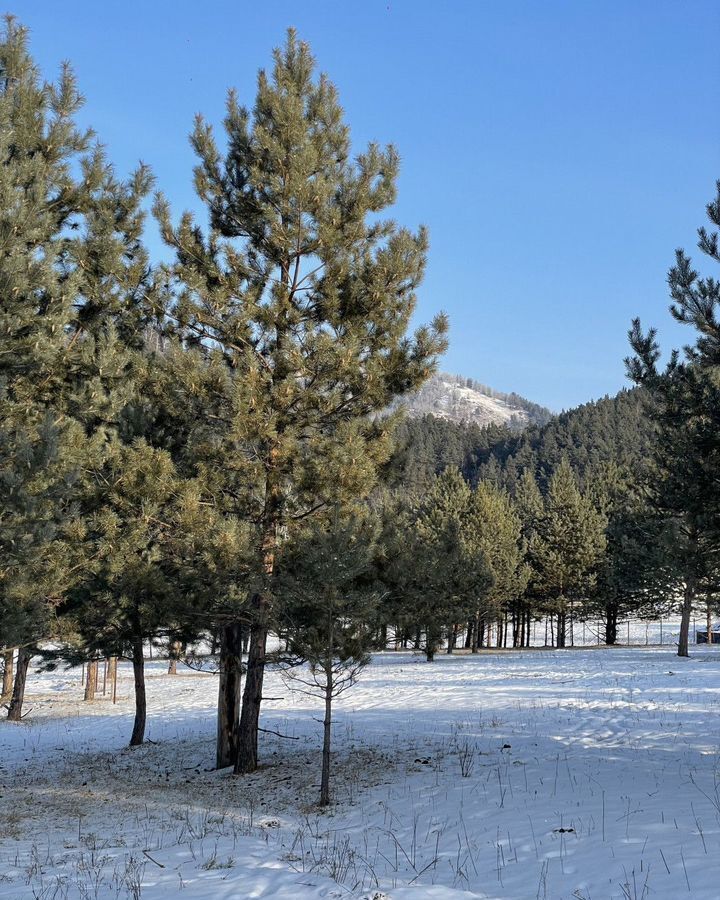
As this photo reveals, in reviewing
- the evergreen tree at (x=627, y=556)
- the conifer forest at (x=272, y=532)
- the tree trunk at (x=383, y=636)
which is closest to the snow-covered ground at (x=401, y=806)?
the conifer forest at (x=272, y=532)

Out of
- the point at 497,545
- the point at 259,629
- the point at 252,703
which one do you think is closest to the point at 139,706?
the point at 252,703

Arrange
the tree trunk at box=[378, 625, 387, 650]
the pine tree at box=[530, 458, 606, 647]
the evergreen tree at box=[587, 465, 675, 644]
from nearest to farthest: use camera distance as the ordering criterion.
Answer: the tree trunk at box=[378, 625, 387, 650], the evergreen tree at box=[587, 465, 675, 644], the pine tree at box=[530, 458, 606, 647]

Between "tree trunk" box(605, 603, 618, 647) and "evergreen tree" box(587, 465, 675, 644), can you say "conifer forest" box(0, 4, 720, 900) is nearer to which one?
"evergreen tree" box(587, 465, 675, 644)

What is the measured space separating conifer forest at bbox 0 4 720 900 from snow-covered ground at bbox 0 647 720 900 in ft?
0.23

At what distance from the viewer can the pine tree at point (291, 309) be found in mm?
11789

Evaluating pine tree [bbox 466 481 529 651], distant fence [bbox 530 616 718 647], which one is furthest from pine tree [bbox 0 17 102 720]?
distant fence [bbox 530 616 718 647]

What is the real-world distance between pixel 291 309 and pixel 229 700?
7.65 metres

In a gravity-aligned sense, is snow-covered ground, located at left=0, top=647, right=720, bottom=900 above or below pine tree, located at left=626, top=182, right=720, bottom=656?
below

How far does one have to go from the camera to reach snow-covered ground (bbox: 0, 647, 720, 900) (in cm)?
638

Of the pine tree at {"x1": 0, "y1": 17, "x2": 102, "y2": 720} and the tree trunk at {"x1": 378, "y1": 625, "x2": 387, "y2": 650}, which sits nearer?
the pine tree at {"x1": 0, "y1": 17, "x2": 102, "y2": 720}

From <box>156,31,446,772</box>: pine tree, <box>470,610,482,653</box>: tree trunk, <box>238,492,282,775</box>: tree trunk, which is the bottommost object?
<box>470,610,482,653</box>: tree trunk

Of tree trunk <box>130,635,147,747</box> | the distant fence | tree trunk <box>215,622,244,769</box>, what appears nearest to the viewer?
tree trunk <box>215,622,244,769</box>

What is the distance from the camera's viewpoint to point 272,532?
1245 centimetres

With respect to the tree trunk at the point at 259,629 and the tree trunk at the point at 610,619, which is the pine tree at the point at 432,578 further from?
the tree trunk at the point at 610,619
